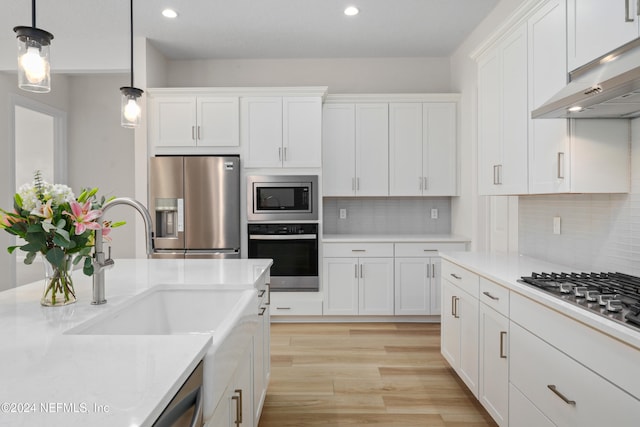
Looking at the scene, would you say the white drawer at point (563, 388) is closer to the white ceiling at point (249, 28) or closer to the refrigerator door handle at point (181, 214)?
the white ceiling at point (249, 28)

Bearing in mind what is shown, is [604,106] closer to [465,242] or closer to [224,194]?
[465,242]

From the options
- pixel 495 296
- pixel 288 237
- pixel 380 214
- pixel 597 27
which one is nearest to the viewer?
pixel 597 27

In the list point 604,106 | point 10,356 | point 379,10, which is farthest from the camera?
point 379,10

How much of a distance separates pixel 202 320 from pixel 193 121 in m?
2.75

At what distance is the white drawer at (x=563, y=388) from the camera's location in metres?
1.19

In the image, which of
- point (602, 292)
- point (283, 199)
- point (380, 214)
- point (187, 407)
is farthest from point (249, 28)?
point (187, 407)

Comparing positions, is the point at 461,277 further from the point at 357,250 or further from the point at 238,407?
the point at 238,407

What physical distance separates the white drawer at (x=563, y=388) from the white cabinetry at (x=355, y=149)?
99.5 inches

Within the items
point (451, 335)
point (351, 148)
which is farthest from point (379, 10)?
point (451, 335)

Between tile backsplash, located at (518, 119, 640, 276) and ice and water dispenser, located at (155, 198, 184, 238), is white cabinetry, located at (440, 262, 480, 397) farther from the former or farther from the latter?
ice and water dispenser, located at (155, 198, 184, 238)

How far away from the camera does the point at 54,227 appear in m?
1.29

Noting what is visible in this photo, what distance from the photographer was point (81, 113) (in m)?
5.02

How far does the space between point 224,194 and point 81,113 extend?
265cm

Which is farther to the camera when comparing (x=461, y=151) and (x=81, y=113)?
(x=81, y=113)
